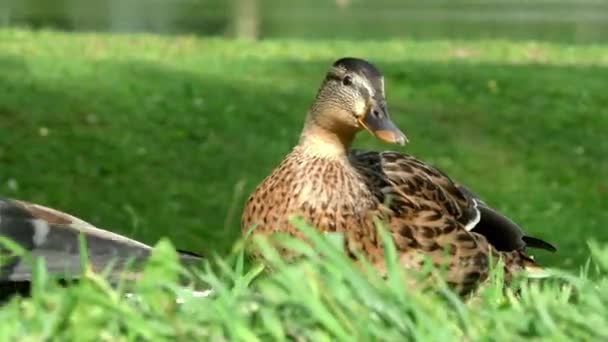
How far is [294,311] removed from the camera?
2.20 metres

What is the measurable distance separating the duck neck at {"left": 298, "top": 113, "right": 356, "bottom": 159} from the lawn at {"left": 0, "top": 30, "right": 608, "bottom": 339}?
214 cm

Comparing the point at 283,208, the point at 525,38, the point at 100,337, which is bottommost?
the point at 525,38

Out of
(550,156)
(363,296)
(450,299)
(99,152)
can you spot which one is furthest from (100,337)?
(550,156)

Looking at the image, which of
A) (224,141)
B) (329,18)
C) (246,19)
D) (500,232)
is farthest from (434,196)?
(329,18)

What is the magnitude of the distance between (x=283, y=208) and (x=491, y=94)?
12.0 meters

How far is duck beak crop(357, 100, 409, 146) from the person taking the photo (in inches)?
184

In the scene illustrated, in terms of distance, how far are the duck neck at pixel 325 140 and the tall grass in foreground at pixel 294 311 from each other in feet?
8.91

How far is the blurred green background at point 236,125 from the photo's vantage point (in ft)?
35.0

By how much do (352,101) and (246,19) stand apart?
32161 millimetres

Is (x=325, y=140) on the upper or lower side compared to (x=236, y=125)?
upper

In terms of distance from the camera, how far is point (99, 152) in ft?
38.3

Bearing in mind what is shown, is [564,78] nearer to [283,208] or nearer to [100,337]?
[283,208]

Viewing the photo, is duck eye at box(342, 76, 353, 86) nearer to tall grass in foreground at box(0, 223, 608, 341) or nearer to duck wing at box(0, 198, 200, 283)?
duck wing at box(0, 198, 200, 283)

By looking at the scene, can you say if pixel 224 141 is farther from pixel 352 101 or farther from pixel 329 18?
pixel 329 18
